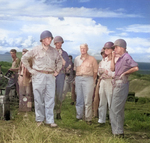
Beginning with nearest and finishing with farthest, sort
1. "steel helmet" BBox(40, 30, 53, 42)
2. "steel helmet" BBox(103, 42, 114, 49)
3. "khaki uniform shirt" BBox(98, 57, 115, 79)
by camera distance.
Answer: "steel helmet" BBox(40, 30, 53, 42)
"khaki uniform shirt" BBox(98, 57, 115, 79)
"steel helmet" BBox(103, 42, 114, 49)

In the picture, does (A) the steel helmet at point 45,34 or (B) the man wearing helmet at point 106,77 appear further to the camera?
(B) the man wearing helmet at point 106,77

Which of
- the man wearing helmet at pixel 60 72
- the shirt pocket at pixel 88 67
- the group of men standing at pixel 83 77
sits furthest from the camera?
the man wearing helmet at pixel 60 72

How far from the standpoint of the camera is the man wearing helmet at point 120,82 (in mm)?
5855

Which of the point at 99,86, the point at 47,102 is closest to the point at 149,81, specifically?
the point at 99,86

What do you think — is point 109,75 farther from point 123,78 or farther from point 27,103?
point 27,103

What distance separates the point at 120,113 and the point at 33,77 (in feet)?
6.78

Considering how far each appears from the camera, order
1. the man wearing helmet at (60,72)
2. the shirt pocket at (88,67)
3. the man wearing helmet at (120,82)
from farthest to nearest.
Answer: the man wearing helmet at (60,72) → the shirt pocket at (88,67) → the man wearing helmet at (120,82)

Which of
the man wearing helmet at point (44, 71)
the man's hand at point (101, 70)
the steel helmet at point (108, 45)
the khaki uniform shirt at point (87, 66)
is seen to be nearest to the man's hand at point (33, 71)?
the man wearing helmet at point (44, 71)

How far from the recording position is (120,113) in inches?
241

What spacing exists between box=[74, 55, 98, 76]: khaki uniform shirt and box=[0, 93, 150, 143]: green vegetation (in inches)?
48.1

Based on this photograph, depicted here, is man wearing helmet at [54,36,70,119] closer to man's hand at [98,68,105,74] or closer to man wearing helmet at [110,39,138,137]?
man's hand at [98,68,105,74]

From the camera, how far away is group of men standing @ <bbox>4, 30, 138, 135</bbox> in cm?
599

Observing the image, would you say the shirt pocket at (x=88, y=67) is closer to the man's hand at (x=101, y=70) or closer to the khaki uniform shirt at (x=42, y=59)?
the man's hand at (x=101, y=70)

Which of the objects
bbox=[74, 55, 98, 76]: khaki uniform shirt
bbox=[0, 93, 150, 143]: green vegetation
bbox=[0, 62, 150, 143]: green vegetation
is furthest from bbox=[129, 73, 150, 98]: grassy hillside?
bbox=[74, 55, 98, 76]: khaki uniform shirt
